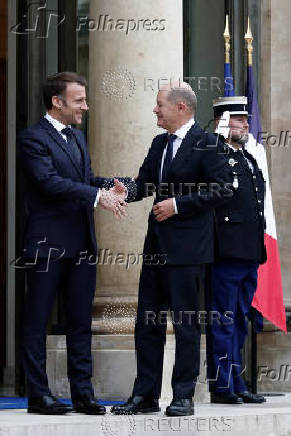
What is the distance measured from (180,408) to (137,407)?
11.5 inches

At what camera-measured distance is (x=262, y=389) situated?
12438 millimetres

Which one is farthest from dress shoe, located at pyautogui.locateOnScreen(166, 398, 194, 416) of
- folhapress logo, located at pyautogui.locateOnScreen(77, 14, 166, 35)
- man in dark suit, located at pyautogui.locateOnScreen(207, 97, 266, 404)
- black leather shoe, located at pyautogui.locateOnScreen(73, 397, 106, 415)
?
folhapress logo, located at pyautogui.locateOnScreen(77, 14, 166, 35)

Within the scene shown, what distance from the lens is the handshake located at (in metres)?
9.09

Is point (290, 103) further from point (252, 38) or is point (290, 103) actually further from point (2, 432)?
point (2, 432)

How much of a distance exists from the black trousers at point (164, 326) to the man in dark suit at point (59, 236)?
0.33 meters

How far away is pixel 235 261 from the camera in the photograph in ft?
33.9

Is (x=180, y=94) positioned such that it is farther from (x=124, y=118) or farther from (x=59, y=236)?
(x=124, y=118)

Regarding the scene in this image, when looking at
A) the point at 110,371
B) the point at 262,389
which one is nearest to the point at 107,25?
the point at 110,371

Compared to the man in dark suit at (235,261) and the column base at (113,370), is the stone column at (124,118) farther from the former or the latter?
the man in dark suit at (235,261)

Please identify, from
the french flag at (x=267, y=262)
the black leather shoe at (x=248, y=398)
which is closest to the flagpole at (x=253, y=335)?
the french flag at (x=267, y=262)

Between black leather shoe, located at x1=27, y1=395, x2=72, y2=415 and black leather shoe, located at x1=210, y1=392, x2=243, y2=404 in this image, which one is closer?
black leather shoe, located at x1=27, y1=395, x2=72, y2=415

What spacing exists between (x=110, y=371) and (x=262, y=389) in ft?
7.61

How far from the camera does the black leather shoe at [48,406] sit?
907 cm

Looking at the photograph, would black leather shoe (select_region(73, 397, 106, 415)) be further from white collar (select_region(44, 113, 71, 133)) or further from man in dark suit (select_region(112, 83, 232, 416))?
white collar (select_region(44, 113, 71, 133))
